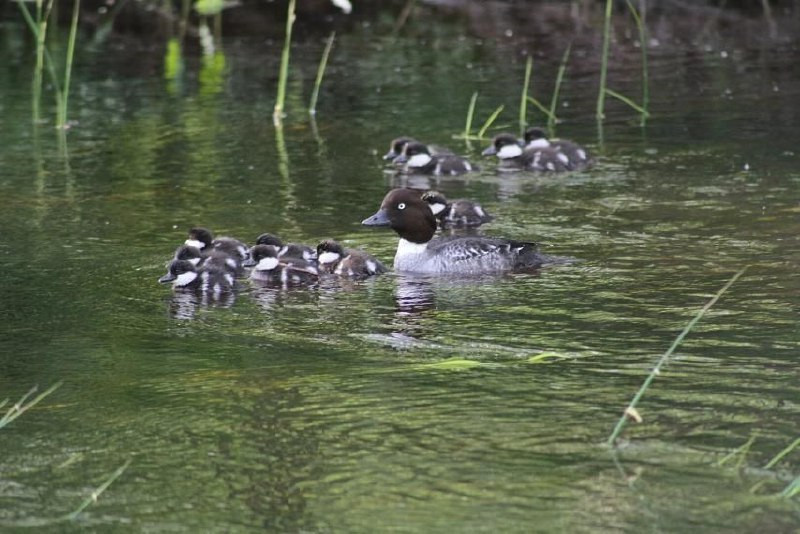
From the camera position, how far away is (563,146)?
11719 millimetres

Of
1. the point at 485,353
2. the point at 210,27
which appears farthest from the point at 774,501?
the point at 210,27

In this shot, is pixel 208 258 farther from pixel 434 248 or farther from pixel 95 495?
pixel 95 495

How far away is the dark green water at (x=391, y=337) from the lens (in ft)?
18.1

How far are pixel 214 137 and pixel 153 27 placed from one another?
6.73 metres

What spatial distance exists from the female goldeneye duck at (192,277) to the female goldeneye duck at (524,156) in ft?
11.8

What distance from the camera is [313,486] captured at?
560cm

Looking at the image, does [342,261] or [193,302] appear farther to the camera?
[342,261]

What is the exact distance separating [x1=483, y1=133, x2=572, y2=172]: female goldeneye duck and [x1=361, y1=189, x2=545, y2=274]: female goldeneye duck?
2.46 m

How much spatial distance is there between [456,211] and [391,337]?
108 inches

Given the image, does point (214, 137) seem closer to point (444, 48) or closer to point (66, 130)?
point (66, 130)

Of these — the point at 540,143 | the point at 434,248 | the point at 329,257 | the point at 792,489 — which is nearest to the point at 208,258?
the point at 329,257

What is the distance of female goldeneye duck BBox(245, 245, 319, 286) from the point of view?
8797 mm

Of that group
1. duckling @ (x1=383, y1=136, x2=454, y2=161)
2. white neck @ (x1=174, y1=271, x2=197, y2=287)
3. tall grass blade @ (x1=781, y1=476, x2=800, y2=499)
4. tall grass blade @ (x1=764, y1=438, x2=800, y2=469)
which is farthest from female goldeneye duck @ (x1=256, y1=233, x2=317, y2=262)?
tall grass blade @ (x1=781, y1=476, x2=800, y2=499)

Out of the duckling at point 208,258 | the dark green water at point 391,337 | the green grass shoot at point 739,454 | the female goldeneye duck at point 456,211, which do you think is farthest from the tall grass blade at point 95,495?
the female goldeneye duck at point 456,211
